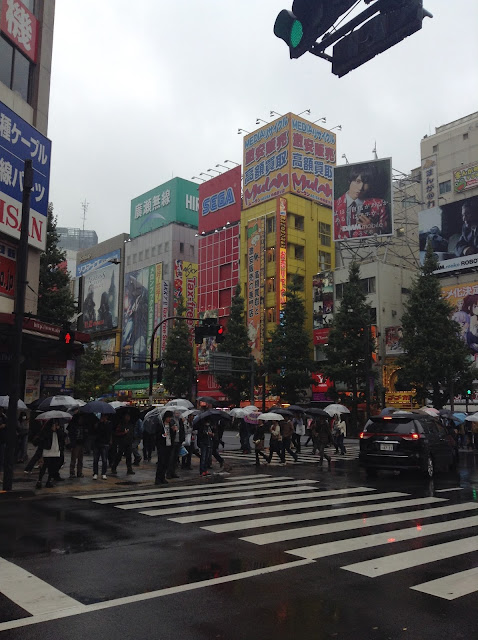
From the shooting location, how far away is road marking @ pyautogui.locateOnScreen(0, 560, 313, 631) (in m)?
4.69

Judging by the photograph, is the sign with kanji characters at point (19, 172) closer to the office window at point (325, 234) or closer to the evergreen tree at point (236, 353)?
the evergreen tree at point (236, 353)

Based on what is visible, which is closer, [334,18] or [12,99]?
[334,18]

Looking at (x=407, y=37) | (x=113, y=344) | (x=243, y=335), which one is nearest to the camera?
(x=407, y=37)

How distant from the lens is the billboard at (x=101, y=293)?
3686 inches

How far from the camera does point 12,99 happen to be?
21.7 m

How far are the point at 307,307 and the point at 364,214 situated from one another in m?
11.9

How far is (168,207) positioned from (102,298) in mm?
20030

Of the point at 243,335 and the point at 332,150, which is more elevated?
the point at 332,150

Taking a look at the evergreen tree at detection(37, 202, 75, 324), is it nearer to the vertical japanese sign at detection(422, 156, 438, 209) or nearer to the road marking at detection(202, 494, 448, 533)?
the road marking at detection(202, 494, 448, 533)

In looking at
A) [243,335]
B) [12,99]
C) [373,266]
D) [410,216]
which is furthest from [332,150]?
[12,99]

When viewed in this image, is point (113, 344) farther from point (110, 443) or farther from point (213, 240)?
point (110, 443)

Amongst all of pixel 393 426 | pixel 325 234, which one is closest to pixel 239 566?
pixel 393 426

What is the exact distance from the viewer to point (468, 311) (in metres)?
47.3

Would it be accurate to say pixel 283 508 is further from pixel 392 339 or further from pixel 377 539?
pixel 392 339
